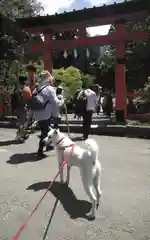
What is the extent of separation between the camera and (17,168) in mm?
7262

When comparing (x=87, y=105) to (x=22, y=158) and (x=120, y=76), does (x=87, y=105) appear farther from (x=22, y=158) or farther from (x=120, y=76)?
(x=120, y=76)

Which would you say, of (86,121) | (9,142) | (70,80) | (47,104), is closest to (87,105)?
(86,121)

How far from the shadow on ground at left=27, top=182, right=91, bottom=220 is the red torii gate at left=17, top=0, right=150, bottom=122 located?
844 cm

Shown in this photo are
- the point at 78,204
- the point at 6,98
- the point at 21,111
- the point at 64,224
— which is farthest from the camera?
the point at 6,98

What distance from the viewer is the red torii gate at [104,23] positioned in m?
13.6

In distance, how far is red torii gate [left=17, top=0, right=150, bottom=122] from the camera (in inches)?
535

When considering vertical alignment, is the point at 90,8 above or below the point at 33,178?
above

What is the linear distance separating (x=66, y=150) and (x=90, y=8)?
971 centimetres

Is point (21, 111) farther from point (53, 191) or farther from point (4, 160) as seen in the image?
point (53, 191)

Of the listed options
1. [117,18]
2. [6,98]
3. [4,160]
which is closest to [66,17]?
[117,18]

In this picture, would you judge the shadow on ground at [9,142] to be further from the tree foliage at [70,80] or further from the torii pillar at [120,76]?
the tree foliage at [70,80]

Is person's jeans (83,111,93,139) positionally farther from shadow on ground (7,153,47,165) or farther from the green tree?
the green tree

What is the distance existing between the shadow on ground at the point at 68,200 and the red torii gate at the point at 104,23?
844 centimetres

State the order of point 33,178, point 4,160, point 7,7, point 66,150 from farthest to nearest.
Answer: point 7,7, point 4,160, point 33,178, point 66,150
